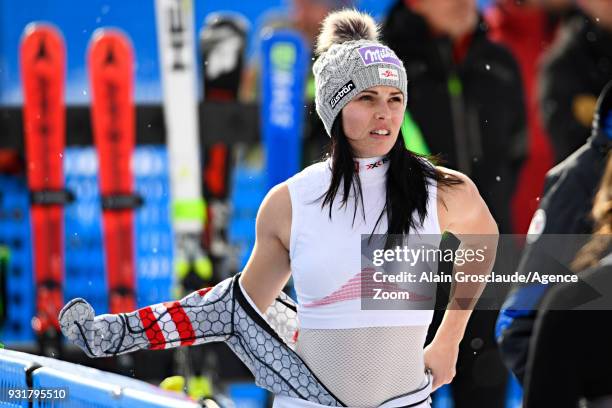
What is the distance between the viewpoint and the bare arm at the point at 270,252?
121 inches

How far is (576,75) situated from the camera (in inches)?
331

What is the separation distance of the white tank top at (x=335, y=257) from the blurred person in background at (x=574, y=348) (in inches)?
34.2

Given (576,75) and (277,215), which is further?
(576,75)

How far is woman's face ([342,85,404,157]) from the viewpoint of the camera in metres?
3.06

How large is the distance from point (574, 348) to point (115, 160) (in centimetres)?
620

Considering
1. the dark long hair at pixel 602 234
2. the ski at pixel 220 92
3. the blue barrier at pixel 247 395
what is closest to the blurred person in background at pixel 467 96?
the ski at pixel 220 92

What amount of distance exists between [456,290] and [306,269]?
497 mm

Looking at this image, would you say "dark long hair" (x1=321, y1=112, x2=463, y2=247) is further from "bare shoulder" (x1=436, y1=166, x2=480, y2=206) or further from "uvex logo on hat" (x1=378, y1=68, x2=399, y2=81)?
"uvex logo on hat" (x1=378, y1=68, x2=399, y2=81)

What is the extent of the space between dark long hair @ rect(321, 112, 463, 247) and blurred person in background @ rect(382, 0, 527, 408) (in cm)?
367

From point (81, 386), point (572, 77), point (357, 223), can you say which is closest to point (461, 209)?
point (357, 223)

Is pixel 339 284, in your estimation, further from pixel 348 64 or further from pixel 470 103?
pixel 470 103

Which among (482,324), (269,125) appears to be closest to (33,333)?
(269,125)

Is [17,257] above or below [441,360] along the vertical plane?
below

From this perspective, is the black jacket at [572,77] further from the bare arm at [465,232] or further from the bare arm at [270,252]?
the bare arm at [270,252]
